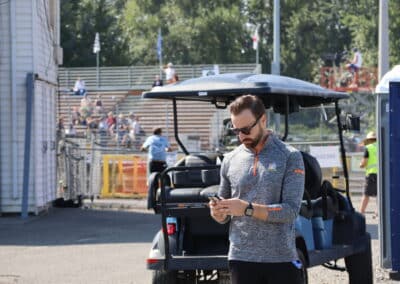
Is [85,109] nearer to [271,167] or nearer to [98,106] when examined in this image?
[98,106]

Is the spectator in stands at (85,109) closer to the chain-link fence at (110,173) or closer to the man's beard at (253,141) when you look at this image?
the chain-link fence at (110,173)

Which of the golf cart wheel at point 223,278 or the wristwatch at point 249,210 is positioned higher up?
the wristwatch at point 249,210

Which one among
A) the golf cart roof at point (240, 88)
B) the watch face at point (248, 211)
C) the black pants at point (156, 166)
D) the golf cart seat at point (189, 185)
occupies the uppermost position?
the golf cart roof at point (240, 88)

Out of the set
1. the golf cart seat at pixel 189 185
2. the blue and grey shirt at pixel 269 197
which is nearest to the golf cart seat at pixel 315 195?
the golf cart seat at pixel 189 185

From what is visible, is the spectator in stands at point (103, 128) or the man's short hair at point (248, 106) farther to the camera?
the spectator in stands at point (103, 128)

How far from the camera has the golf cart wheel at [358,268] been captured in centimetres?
970

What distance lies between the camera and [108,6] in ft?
234

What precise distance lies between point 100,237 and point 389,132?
6.63 metres

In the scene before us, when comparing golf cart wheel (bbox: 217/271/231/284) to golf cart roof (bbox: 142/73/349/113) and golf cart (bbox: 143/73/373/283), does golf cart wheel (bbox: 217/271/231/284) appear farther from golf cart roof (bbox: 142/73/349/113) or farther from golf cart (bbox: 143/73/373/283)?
golf cart roof (bbox: 142/73/349/113)

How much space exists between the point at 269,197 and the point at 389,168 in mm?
5011

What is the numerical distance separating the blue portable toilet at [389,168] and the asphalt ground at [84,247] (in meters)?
0.42

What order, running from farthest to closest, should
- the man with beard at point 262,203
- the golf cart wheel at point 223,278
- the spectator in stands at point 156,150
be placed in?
the spectator in stands at point 156,150 → the golf cart wheel at point 223,278 → the man with beard at point 262,203

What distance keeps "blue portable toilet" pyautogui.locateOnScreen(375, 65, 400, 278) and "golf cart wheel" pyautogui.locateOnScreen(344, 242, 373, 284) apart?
717 mm

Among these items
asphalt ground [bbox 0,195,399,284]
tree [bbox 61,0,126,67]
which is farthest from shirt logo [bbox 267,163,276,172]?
tree [bbox 61,0,126,67]
